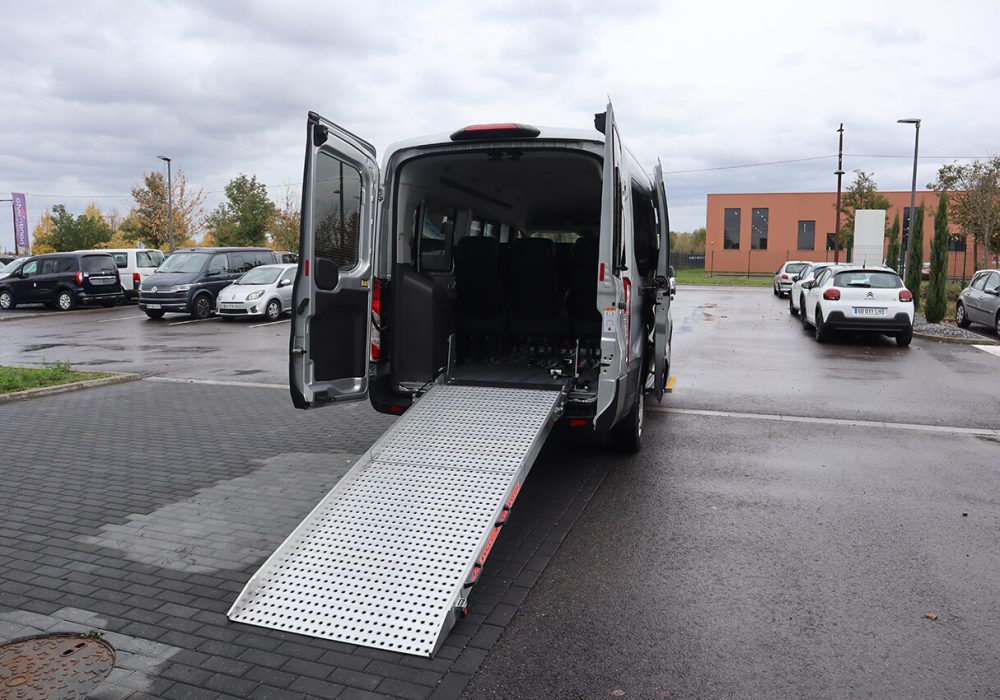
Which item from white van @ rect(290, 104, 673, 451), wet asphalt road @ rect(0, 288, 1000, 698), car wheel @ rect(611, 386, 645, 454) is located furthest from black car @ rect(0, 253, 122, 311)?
car wheel @ rect(611, 386, 645, 454)

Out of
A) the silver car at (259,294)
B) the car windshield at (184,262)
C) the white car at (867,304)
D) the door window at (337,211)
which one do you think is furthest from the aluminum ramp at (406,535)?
the car windshield at (184,262)

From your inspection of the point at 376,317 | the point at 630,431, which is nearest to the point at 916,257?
the point at 630,431

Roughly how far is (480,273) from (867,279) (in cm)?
1100

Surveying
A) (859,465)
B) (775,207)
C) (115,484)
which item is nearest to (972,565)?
(859,465)

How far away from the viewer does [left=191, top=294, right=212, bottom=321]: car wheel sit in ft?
68.5

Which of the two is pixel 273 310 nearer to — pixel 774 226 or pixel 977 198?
pixel 977 198

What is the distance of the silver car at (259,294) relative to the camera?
1984 centimetres

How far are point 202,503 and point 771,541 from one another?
156 inches

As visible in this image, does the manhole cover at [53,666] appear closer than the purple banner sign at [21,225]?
Yes

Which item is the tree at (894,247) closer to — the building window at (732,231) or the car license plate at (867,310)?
the car license plate at (867,310)

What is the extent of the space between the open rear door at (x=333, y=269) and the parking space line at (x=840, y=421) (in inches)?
176

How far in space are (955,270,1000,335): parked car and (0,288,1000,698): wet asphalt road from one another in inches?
298

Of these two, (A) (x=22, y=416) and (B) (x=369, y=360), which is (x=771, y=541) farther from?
(A) (x=22, y=416)

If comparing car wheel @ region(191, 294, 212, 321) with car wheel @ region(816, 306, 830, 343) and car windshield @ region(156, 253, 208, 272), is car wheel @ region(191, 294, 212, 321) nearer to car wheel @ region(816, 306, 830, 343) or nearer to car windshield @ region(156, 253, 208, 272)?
car windshield @ region(156, 253, 208, 272)
